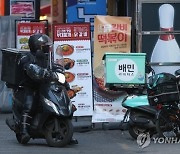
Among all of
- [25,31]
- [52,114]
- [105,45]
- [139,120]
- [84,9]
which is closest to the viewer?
[52,114]

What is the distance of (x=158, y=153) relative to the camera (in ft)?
30.6

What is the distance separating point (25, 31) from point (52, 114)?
4746 mm

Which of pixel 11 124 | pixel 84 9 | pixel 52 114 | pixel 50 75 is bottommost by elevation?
pixel 11 124

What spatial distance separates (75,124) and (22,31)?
10.4 ft

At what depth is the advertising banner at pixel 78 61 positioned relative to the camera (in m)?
11.8

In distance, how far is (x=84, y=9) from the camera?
16.0 m

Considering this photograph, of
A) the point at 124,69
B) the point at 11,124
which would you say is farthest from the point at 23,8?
the point at 11,124

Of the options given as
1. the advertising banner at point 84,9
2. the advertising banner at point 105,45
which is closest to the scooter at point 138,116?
the advertising banner at point 105,45

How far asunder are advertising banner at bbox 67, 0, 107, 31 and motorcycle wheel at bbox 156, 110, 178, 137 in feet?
21.2

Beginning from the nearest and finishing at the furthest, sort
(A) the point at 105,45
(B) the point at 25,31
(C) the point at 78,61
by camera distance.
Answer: (C) the point at 78,61, (A) the point at 105,45, (B) the point at 25,31

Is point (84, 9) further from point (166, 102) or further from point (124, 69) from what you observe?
point (166, 102)

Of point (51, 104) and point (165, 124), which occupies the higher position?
point (51, 104)

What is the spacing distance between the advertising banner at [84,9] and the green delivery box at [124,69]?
483 cm

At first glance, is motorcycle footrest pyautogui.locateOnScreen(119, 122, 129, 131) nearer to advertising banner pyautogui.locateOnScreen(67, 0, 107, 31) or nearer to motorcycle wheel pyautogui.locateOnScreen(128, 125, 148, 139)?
motorcycle wheel pyautogui.locateOnScreen(128, 125, 148, 139)
